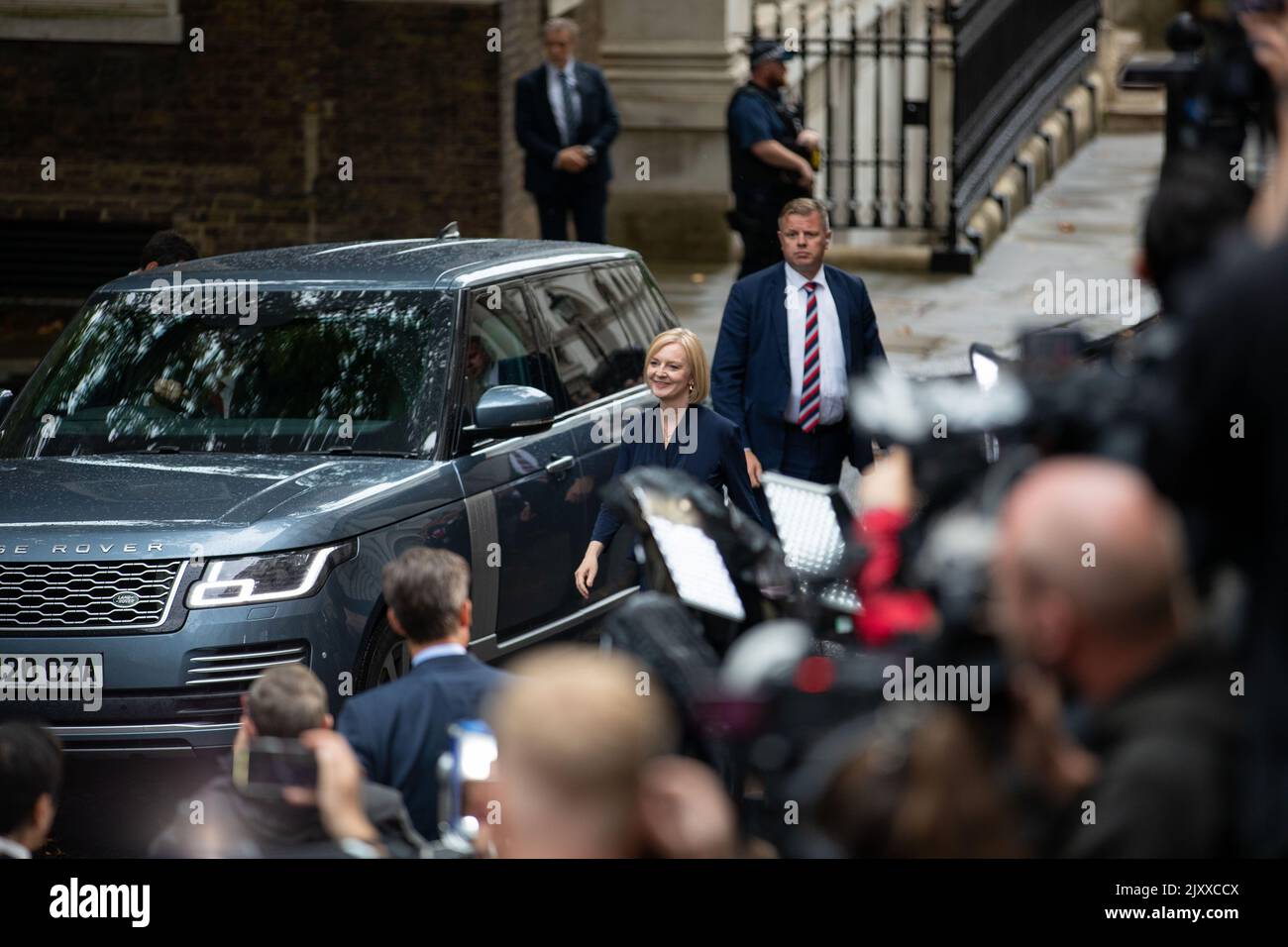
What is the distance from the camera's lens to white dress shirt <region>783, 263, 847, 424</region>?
8.79m

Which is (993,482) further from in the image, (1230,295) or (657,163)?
(657,163)

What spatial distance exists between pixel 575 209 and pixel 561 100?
81 centimetres

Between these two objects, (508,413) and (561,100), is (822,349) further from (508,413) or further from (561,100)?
(561,100)

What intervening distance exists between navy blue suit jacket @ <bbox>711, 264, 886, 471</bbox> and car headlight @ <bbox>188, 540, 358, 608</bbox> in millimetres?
2521

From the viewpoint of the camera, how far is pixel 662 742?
11.0 ft

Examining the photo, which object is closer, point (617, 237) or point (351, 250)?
point (351, 250)

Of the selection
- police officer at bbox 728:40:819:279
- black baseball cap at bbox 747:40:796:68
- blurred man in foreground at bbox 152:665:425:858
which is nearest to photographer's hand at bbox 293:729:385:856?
blurred man in foreground at bbox 152:665:425:858

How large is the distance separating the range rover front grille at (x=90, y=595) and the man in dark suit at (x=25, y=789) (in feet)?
7.13

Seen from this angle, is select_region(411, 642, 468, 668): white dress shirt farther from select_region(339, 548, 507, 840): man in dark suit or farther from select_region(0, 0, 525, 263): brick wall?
select_region(0, 0, 525, 263): brick wall

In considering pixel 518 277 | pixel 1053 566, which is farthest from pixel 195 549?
pixel 1053 566

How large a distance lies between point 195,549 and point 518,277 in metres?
2.30

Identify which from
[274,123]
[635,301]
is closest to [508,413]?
[635,301]
